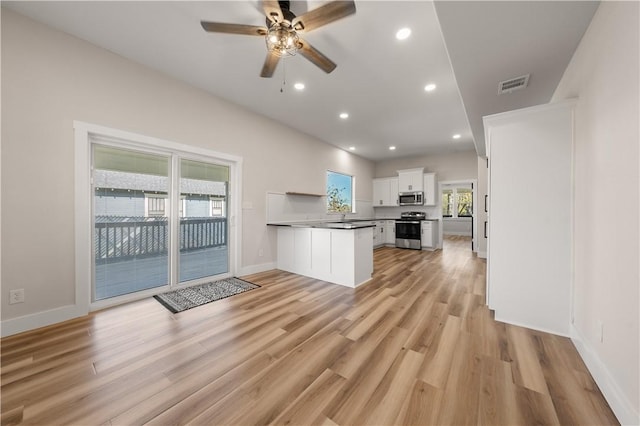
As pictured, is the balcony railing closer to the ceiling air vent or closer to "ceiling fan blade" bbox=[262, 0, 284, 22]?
"ceiling fan blade" bbox=[262, 0, 284, 22]

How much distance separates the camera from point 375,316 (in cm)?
238

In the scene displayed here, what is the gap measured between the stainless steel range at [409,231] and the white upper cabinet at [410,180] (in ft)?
2.70

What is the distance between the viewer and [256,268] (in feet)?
13.4

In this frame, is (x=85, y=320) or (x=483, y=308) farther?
(x=483, y=308)

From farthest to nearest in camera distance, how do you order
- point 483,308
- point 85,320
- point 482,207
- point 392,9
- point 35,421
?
point 482,207
point 483,308
point 85,320
point 392,9
point 35,421

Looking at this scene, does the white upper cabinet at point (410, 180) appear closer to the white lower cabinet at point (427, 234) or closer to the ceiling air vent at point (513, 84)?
the white lower cabinet at point (427, 234)

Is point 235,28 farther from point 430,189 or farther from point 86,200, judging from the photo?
point 430,189

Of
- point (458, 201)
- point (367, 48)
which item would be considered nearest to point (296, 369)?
point (367, 48)

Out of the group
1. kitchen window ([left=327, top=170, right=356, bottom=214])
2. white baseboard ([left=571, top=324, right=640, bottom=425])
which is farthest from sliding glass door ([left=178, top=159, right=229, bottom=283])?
white baseboard ([left=571, top=324, right=640, bottom=425])

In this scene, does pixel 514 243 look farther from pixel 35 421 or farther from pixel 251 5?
pixel 35 421

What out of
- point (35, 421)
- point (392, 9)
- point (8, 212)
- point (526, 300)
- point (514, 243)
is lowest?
point (35, 421)

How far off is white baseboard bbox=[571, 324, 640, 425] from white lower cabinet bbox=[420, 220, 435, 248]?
4831mm

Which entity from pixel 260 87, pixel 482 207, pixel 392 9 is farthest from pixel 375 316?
pixel 482 207

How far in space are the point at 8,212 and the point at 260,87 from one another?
2933 mm
